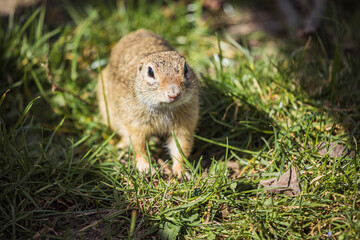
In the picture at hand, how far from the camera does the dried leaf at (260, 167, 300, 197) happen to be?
3.34 m

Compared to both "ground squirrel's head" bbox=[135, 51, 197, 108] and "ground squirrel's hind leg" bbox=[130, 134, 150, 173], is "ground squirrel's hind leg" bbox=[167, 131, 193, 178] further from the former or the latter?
"ground squirrel's head" bbox=[135, 51, 197, 108]

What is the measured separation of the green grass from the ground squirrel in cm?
23

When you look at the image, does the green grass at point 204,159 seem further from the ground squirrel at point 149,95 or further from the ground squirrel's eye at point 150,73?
the ground squirrel's eye at point 150,73

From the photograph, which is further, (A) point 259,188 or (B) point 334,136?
(B) point 334,136

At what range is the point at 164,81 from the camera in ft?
10.7

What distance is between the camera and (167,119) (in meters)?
3.73

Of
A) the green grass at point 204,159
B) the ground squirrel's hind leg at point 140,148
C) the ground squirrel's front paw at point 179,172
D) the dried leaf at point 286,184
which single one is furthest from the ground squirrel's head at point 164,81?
the dried leaf at point 286,184

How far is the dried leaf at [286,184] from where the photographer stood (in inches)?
131

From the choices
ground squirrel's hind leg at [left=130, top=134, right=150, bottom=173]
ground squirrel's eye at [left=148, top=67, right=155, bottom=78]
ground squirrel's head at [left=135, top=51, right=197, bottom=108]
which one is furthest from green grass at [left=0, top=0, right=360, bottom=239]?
ground squirrel's eye at [left=148, top=67, right=155, bottom=78]

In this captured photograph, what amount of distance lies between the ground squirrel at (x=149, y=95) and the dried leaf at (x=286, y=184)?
0.95 metres

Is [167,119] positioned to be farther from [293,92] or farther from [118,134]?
[293,92]

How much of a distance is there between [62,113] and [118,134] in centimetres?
88

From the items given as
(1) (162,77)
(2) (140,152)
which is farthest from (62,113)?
(1) (162,77)

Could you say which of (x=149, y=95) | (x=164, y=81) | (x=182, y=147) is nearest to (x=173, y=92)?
(x=164, y=81)
